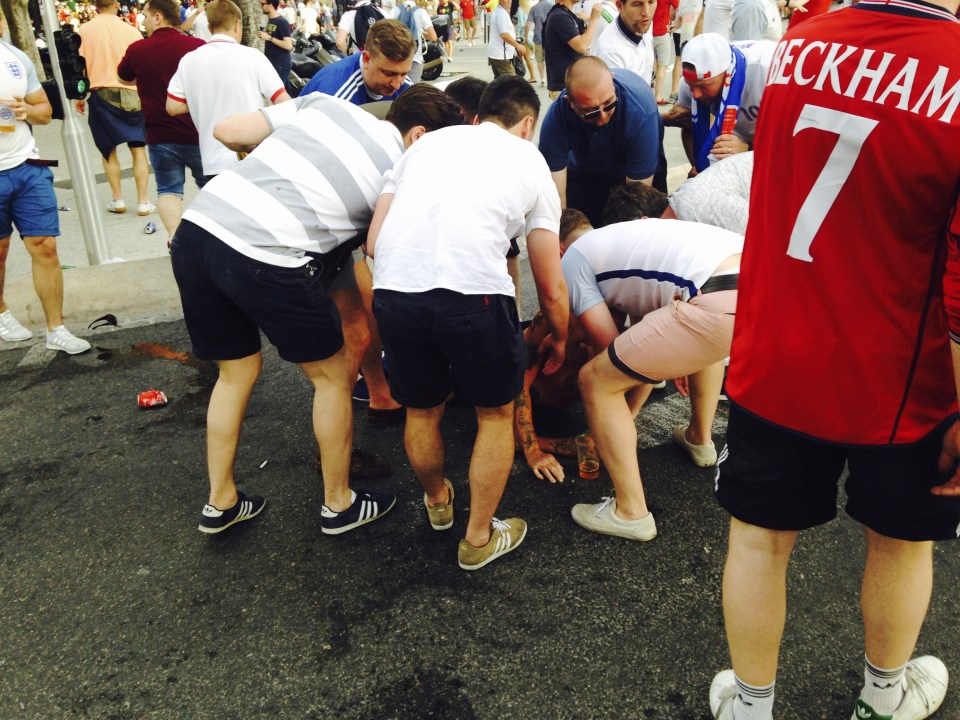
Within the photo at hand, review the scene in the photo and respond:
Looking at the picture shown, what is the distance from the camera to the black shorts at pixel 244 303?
2381mm

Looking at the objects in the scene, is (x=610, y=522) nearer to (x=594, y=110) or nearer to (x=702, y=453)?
(x=702, y=453)

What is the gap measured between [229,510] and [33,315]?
109 inches

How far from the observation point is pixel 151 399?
372 centimetres

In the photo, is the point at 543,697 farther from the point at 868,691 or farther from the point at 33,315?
the point at 33,315

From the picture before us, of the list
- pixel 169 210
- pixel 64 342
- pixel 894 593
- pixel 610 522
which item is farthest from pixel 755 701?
pixel 169 210

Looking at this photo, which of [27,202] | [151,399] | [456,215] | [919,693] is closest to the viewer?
[919,693]

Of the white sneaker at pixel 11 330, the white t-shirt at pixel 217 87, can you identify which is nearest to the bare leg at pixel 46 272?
the white sneaker at pixel 11 330

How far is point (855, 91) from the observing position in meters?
1.34

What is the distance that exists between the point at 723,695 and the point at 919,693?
0.47 m

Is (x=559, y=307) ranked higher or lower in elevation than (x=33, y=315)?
higher

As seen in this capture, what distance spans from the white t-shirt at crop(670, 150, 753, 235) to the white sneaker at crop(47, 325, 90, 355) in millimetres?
3237

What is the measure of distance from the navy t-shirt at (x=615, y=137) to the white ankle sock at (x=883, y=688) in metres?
2.90

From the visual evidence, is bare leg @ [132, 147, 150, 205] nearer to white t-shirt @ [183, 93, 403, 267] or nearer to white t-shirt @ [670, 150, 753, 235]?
white t-shirt @ [183, 93, 403, 267]

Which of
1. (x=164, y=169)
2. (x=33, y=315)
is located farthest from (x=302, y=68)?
(x=33, y=315)
